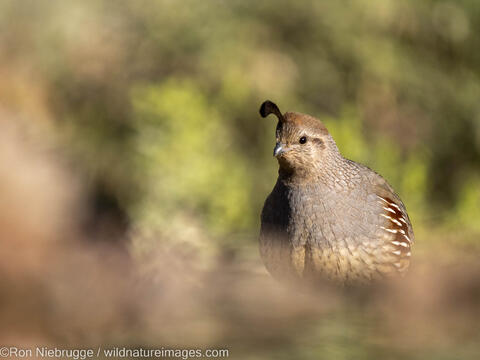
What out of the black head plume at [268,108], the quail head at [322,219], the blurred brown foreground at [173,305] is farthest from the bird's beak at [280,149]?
the blurred brown foreground at [173,305]

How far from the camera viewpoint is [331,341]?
165 cm

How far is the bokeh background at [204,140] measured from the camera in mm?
1891

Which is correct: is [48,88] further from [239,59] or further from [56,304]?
[56,304]

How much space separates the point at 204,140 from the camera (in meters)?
3.89

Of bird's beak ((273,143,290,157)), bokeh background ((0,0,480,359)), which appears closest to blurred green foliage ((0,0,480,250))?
bokeh background ((0,0,480,359))

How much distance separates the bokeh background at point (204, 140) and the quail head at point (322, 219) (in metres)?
0.08

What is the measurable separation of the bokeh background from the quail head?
0.08 meters

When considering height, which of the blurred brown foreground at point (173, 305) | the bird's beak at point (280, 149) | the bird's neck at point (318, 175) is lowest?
the blurred brown foreground at point (173, 305)

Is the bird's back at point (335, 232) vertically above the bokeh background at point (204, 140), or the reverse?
the bokeh background at point (204, 140)

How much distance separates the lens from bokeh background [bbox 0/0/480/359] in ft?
6.20

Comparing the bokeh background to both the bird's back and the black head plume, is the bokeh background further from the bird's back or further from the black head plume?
the black head plume

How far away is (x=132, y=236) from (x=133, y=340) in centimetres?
124

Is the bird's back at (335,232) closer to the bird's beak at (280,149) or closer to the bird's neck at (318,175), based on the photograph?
the bird's neck at (318,175)

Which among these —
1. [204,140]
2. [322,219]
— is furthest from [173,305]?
[204,140]
